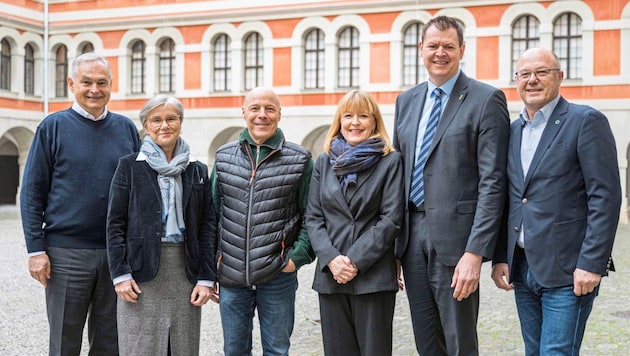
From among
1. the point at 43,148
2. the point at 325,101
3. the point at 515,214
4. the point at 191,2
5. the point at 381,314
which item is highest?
the point at 191,2

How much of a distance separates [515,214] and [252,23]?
71.8 feet

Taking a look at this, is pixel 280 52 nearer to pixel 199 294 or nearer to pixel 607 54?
pixel 607 54

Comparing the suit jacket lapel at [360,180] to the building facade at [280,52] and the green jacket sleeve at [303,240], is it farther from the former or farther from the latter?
the building facade at [280,52]

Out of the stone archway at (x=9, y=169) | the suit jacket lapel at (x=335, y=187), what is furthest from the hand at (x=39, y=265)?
the stone archway at (x=9, y=169)

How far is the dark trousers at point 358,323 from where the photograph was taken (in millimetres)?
4309

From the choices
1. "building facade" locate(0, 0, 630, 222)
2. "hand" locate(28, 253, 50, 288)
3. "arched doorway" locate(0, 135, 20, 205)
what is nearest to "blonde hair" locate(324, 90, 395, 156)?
"hand" locate(28, 253, 50, 288)

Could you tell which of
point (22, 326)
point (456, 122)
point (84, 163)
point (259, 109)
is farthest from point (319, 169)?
point (22, 326)

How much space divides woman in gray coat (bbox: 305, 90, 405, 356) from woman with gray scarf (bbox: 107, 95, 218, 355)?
0.72m

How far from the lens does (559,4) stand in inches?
858

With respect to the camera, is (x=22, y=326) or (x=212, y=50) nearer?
(x=22, y=326)

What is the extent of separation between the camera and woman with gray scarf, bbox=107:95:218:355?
436cm

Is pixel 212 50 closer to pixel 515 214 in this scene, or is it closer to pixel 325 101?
pixel 325 101

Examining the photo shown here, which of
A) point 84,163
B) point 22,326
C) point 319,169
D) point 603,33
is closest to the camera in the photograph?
point 319,169

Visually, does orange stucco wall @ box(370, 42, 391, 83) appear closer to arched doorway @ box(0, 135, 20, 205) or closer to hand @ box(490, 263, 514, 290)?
arched doorway @ box(0, 135, 20, 205)
